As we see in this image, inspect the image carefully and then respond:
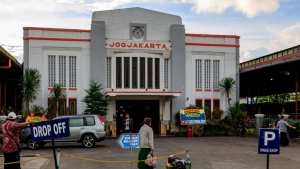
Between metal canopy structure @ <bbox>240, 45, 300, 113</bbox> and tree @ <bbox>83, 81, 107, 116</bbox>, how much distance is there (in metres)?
11.7

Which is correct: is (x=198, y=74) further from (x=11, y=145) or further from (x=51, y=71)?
(x=11, y=145)

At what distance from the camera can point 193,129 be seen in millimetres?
36844

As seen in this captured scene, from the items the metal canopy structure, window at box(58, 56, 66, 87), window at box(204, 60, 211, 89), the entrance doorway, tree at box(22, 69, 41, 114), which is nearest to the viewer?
tree at box(22, 69, 41, 114)

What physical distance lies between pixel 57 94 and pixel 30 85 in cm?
188

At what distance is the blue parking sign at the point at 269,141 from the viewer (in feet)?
37.5

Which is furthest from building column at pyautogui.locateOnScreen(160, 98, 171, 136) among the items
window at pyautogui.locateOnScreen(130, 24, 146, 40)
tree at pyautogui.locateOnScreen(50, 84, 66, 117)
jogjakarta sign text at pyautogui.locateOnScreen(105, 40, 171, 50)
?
tree at pyautogui.locateOnScreen(50, 84, 66, 117)

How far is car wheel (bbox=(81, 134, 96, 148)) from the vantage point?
2559 cm

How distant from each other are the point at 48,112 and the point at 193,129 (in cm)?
994

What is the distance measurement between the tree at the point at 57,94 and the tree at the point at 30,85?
108cm

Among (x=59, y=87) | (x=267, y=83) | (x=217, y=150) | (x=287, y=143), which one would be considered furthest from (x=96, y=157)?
(x=267, y=83)

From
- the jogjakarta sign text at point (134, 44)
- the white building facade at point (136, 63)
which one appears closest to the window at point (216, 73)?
the white building facade at point (136, 63)

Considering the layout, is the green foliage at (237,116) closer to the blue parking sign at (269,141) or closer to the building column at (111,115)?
the building column at (111,115)

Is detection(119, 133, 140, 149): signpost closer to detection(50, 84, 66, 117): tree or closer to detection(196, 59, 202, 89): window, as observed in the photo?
detection(50, 84, 66, 117): tree

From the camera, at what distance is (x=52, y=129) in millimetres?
10828
